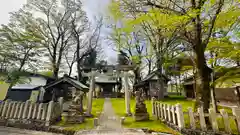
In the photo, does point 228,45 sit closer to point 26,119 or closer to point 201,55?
point 201,55

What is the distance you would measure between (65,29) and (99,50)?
7.72 metres

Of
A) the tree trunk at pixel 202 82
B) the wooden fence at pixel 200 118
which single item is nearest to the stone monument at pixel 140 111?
the wooden fence at pixel 200 118

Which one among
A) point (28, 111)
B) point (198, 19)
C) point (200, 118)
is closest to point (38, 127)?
point (28, 111)

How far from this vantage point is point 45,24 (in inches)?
→ 628

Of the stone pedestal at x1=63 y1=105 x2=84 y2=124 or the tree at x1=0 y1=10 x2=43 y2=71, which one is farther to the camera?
the tree at x1=0 y1=10 x2=43 y2=71

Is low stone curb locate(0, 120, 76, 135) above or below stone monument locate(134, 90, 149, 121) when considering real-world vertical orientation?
below

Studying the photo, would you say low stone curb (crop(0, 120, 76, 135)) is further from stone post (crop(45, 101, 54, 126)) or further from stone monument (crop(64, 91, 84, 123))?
stone monument (crop(64, 91, 84, 123))

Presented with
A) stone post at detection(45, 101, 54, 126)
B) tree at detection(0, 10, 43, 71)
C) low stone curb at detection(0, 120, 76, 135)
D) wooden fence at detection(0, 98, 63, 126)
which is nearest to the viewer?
low stone curb at detection(0, 120, 76, 135)

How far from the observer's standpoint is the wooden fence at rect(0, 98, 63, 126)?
572 centimetres

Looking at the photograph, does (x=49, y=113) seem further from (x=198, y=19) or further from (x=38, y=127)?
(x=198, y=19)

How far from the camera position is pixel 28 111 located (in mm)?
5922

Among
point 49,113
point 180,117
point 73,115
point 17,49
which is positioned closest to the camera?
point 180,117

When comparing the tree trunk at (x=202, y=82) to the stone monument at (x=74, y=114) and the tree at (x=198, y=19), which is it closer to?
the tree at (x=198, y=19)

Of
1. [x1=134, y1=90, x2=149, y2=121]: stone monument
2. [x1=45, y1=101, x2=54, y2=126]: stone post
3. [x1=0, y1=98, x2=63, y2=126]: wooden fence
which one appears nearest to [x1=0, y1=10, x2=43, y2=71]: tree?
[x1=0, y1=98, x2=63, y2=126]: wooden fence
